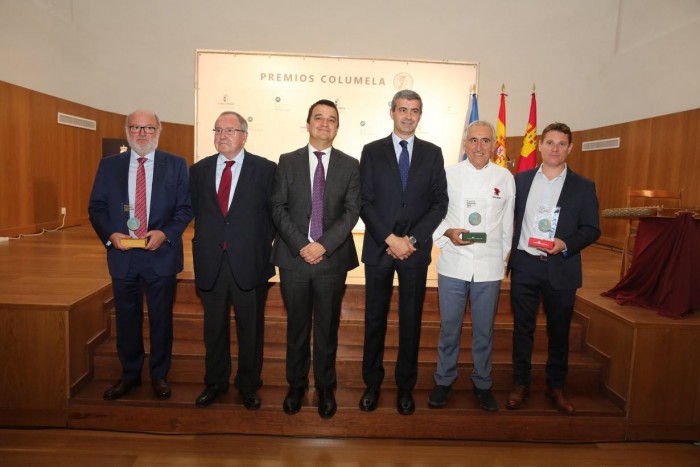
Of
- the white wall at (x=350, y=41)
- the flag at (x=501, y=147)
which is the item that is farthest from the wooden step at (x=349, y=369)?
the white wall at (x=350, y=41)

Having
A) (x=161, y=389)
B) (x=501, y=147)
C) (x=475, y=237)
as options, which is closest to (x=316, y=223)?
(x=475, y=237)

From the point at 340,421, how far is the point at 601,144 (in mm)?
5958

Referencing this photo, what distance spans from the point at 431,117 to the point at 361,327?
351 cm

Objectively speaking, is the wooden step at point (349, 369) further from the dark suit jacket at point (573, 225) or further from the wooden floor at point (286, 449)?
the dark suit jacket at point (573, 225)

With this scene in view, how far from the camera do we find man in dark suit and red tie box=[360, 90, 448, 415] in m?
2.27

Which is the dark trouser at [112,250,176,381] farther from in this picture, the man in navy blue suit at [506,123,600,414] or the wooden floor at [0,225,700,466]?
the man in navy blue suit at [506,123,600,414]

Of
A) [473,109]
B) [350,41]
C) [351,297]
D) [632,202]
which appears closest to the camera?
[351,297]

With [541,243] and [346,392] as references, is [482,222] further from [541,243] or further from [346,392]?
[346,392]

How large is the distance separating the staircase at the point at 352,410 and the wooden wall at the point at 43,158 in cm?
424

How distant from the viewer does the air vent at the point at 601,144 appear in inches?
246

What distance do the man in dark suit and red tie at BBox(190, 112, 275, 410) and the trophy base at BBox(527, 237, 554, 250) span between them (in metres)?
1.34

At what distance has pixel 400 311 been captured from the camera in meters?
2.35

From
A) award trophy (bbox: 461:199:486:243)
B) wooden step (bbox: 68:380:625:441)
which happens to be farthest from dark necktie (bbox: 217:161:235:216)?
award trophy (bbox: 461:199:486:243)

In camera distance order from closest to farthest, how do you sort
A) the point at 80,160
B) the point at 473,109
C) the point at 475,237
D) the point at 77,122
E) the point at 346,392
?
the point at 475,237
the point at 346,392
the point at 473,109
the point at 77,122
the point at 80,160
